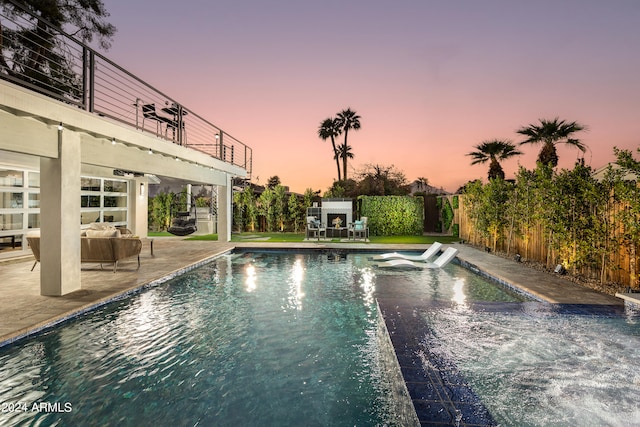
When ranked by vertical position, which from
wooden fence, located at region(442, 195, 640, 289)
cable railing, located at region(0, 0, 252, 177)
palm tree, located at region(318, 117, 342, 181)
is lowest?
wooden fence, located at region(442, 195, 640, 289)

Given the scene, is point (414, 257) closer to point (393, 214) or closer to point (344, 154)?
point (393, 214)

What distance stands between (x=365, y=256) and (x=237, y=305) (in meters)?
6.63

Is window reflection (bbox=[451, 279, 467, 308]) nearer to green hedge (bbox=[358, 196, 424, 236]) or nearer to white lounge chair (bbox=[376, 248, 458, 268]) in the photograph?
white lounge chair (bbox=[376, 248, 458, 268])

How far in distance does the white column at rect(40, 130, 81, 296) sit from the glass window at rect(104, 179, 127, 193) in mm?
9696

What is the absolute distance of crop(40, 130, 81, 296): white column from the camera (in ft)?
19.7

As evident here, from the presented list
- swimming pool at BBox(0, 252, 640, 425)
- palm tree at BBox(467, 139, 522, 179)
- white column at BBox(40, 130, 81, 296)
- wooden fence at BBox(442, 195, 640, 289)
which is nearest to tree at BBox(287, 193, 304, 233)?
wooden fence at BBox(442, 195, 640, 289)

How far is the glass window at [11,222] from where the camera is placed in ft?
33.6

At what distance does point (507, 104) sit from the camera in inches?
753

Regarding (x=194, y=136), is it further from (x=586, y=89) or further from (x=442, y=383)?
(x=586, y=89)

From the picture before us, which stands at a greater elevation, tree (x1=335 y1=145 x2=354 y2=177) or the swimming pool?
tree (x1=335 y1=145 x2=354 y2=177)

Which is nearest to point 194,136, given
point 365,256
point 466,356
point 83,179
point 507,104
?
point 83,179

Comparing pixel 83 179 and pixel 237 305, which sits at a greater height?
pixel 83 179

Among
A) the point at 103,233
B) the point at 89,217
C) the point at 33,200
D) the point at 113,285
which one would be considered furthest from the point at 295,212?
the point at 113,285

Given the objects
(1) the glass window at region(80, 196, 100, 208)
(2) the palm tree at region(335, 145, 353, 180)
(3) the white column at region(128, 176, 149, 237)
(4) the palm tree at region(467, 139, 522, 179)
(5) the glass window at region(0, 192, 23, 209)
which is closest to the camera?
(5) the glass window at region(0, 192, 23, 209)
